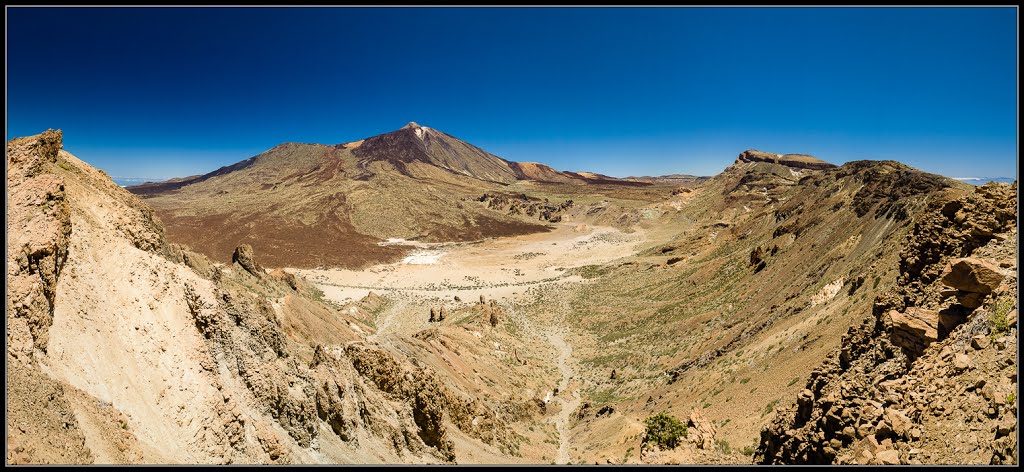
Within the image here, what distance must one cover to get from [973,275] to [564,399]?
50.5ft

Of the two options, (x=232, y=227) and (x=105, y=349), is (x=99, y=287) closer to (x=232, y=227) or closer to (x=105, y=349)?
(x=105, y=349)

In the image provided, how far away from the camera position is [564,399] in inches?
805

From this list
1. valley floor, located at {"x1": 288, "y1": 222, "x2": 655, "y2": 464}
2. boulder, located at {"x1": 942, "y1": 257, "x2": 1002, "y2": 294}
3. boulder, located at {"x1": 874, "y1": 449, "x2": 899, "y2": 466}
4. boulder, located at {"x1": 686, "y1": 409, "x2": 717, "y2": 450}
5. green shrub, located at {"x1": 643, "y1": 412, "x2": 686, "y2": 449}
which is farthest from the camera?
valley floor, located at {"x1": 288, "y1": 222, "x2": 655, "y2": 464}

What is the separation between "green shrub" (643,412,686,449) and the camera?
11578mm

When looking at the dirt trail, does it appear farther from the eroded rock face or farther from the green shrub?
the eroded rock face

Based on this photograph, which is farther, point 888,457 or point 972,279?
point 972,279

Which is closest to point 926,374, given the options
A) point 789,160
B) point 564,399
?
point 564,399

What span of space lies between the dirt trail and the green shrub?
11.5ft

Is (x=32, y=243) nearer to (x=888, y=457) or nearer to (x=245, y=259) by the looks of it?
(x=888, y=457)

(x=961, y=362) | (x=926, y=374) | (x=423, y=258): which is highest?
(x=423, y=258)

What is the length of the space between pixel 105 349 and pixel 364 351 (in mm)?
6389

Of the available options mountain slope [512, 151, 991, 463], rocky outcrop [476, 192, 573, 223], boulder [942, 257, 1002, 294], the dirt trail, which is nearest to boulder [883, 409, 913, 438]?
boulder [942, 257, 1002, 294]

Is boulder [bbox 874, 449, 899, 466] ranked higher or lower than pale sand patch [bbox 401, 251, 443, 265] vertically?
lower

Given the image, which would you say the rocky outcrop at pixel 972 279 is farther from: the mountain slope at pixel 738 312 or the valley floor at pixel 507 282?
the valley floor at pixel 507 282
